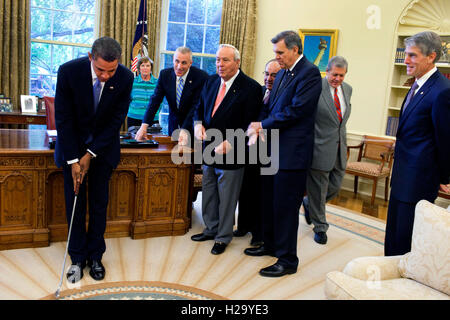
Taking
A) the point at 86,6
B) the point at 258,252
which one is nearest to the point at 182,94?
the point at 258,252

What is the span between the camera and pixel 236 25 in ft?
23.2

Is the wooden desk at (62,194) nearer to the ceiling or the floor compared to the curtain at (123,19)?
nearer to the floor

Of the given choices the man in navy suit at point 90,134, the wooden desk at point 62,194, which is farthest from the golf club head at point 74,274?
the wooden desk at point 62,194

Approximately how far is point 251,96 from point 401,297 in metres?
1.92

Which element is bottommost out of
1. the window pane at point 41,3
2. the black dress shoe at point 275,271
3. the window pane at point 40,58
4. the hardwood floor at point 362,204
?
the hardwood floor at point 362,204

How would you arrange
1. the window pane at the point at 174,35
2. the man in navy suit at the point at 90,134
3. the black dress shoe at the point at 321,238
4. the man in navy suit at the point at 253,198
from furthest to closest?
the window pane at the point at 174,35 → the black dress shoe at the point at 321,238 → the man in navy suit at the point at 253,198 → the man in navy suit at the point at 90,134

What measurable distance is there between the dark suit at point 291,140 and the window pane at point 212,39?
444cm

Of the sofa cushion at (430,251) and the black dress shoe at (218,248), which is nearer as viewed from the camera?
the sofa cushion at (430,251)

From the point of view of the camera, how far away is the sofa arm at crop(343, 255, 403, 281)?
6.85ft

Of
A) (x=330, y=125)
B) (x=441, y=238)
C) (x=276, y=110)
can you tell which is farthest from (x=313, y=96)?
(x=441, y=238)

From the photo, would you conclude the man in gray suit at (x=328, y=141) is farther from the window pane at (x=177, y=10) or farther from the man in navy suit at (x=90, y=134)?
the window pane at (x=177, y=10)

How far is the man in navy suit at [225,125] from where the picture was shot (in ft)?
10.8

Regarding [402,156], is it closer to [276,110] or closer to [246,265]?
[276,110]
